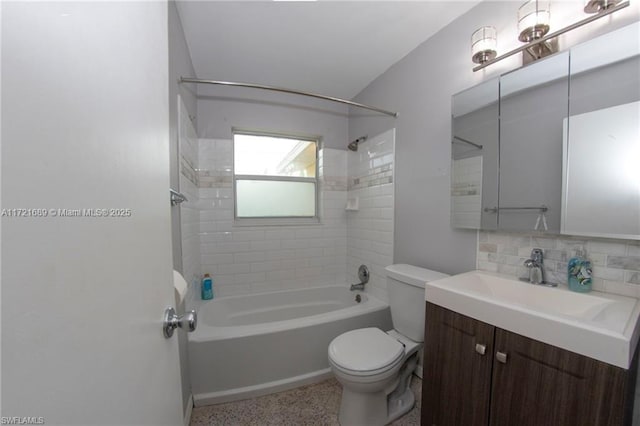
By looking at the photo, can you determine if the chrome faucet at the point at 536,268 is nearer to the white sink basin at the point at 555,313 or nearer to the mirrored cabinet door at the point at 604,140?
the white sink basin at the point at 555,313

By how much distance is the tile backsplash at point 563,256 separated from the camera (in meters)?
0.95

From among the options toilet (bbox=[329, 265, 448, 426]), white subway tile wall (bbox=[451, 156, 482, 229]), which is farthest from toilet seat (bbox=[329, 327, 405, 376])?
white subway tile wall (bbox=[451, 156, 482, 229])

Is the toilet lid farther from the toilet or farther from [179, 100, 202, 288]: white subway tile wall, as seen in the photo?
[179, 100, 202, 288]: white subway tile wall

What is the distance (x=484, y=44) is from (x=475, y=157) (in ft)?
1.99

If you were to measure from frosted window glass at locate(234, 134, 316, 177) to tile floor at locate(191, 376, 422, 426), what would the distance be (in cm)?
198

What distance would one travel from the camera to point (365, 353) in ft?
4.45

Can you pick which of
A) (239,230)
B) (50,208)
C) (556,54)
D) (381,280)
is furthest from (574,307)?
(239,230)

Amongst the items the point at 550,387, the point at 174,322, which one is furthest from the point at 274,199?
the point at 550,387

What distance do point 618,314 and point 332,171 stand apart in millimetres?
2312

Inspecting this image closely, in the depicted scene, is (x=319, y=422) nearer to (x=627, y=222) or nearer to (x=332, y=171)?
(x=627, y=222)

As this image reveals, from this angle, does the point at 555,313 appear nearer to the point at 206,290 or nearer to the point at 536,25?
the point at 536,25

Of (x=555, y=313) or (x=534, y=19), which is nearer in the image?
(x=555, y=313)

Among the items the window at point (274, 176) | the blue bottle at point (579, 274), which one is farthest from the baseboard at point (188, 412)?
the blue bottle at point (579, 274)

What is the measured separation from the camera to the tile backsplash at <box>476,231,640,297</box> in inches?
37.3
